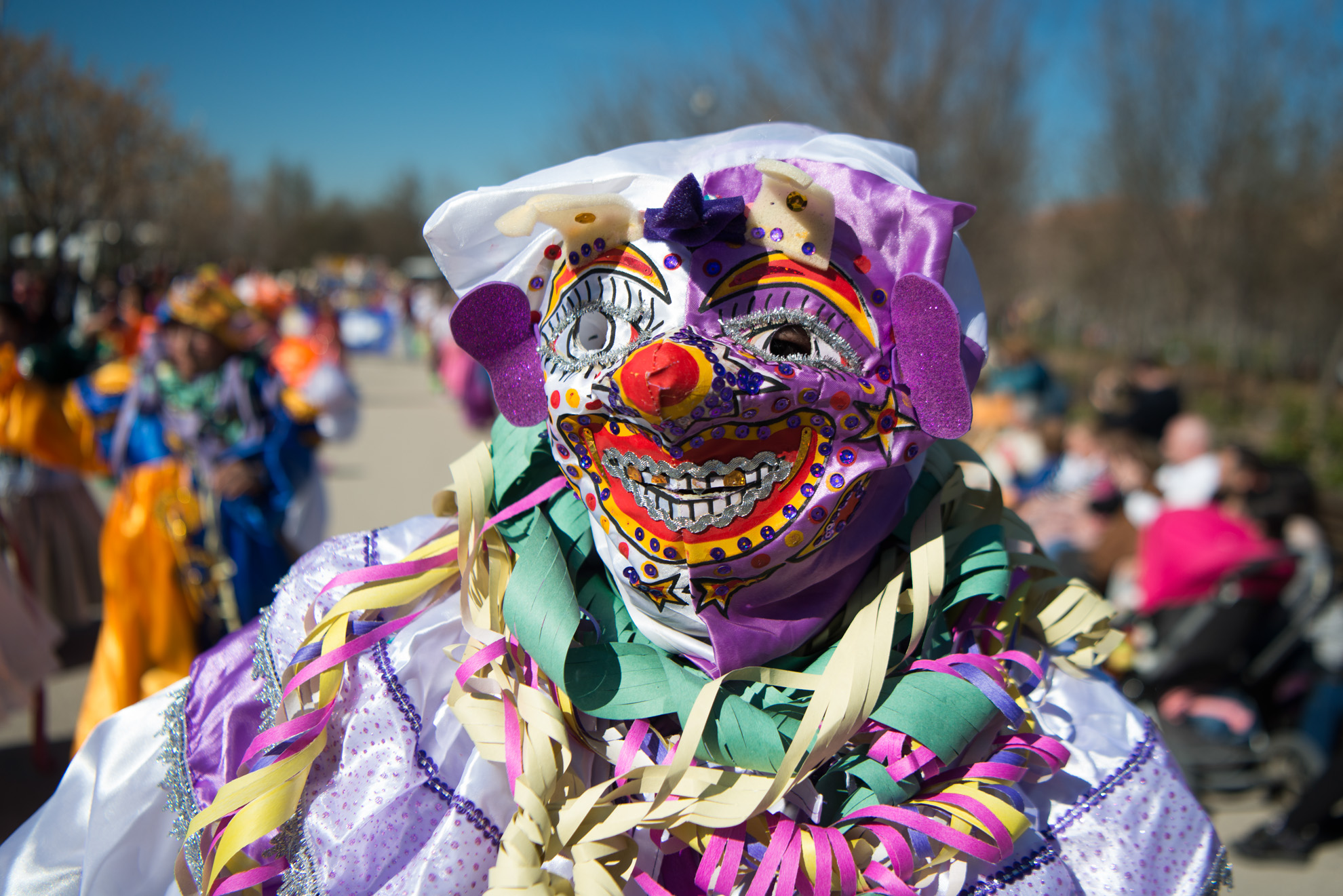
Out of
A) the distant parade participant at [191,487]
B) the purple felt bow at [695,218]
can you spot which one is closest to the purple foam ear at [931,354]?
the purple felt bow at [695,218]

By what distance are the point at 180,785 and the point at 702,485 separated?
34.8 inches

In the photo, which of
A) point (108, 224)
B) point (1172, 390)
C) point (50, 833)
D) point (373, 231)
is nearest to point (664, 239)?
point (50, 833)

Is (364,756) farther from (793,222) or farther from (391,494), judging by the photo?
(391,494)

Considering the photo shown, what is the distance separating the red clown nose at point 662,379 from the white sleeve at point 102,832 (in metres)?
0.93

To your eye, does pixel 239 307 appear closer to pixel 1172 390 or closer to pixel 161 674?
pixel 161 674

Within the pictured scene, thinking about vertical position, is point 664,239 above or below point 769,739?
above

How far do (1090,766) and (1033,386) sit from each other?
6.99 meters

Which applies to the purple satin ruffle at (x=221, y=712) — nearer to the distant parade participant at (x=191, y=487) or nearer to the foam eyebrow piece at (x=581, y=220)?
the foam eyebrow piece at (x=581, y=220)

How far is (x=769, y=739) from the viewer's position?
1188 mm

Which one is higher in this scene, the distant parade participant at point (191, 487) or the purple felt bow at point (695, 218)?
the purple felt bow at point (695, 218)

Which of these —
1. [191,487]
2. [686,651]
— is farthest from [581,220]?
[191,487]

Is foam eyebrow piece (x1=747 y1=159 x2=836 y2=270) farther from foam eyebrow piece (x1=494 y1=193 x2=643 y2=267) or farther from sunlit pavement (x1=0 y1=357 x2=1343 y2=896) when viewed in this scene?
sunlit pavement (x1=0 y1=357 x2=1343 y2=896)

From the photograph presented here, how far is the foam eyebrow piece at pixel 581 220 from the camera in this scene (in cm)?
121

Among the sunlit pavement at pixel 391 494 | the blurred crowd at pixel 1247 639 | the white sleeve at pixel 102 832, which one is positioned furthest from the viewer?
the blurred crowd at pixel 1247 639
